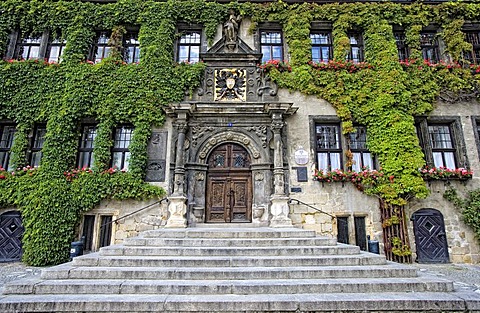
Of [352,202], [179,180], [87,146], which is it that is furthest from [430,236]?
[87,146]

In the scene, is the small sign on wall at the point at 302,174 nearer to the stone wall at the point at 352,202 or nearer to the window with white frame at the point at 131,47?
the stone wall at the point at 352,202

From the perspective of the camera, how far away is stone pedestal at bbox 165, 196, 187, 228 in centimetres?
870

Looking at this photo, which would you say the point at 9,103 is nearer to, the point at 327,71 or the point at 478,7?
the point at 327,71

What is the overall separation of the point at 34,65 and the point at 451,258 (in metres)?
16.3

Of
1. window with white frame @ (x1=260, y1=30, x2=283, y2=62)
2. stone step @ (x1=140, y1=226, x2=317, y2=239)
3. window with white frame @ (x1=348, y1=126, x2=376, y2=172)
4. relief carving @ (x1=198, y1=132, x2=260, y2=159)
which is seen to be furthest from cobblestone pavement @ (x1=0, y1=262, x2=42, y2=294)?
window with white frame @ (x1=260, y1=30, x2=283, y2=62)

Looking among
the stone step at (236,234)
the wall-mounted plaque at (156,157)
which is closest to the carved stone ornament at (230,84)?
the wall-mounted plaque at (156,157)

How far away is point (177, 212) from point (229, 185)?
2040 mm

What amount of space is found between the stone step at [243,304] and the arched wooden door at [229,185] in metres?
5.34

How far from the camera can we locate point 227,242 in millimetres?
6406

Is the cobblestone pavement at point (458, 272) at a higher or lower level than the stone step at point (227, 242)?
lower

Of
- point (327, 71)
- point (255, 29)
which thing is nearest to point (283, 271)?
point (327, 71)

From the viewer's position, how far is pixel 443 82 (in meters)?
10.5

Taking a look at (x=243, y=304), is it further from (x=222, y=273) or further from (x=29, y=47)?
(x=29, y=47)

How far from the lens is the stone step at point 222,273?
4.97 metres
